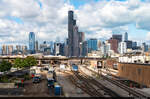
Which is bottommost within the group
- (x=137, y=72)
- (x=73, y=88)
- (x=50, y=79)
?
(x=73, y=88)

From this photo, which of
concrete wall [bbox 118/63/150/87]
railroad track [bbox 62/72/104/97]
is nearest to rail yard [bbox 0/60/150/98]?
railroad track [bbox 62/72/104/97]

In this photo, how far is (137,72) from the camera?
47.7 metres

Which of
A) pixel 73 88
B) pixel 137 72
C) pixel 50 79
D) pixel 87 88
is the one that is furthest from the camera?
pixel 137 72

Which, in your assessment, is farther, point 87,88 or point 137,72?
point 137,72

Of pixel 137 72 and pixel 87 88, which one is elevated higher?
pixel 137 72

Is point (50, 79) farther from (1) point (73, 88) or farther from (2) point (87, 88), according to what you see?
(2) point (87, 88)

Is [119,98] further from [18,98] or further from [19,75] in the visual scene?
[19,75]

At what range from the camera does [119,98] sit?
93.9ft

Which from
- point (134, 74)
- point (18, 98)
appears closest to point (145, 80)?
point (134, 74)

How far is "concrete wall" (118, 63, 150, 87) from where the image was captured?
140 feet

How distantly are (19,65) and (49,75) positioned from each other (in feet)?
141

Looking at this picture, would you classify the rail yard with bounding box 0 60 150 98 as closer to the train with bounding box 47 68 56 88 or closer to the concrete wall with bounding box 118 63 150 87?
the train with bounding box 47 68 56 88

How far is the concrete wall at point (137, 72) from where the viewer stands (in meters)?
42.7

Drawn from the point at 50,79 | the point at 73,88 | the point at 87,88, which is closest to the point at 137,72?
the point at 87,88
